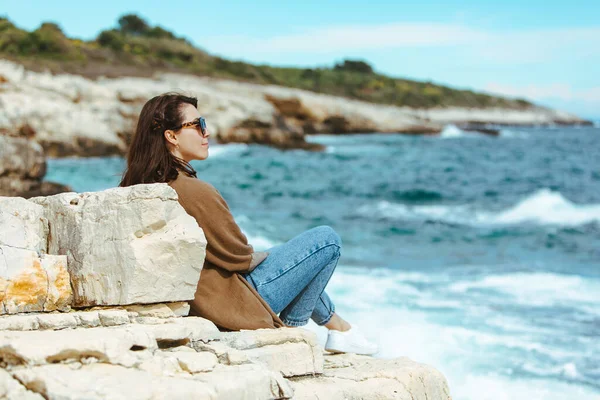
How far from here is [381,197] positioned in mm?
21656

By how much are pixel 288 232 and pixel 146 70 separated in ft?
120

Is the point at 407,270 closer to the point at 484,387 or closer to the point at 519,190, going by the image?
the point at 484,387

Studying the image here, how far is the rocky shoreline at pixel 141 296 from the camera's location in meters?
3.34

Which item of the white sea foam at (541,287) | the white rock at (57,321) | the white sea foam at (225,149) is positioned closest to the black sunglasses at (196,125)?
the white rock at (57,321)

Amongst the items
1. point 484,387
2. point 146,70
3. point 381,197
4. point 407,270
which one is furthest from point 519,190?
point 146,70

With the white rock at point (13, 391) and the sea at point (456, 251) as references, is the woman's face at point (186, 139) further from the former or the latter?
the sea at point (456, 251)

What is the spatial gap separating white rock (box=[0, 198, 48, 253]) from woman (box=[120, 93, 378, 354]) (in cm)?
54

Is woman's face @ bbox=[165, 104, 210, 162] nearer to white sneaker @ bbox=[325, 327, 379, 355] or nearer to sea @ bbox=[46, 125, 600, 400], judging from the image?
white sneaker @ bbox=[325, 327, 379, 355]

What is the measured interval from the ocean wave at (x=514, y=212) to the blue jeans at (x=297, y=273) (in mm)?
13120

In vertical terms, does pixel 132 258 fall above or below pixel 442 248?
above

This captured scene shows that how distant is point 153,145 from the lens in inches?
164

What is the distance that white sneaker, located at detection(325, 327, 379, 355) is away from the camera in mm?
4676

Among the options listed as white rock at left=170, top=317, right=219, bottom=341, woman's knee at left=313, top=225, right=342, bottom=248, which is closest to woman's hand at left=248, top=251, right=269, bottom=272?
woman's knee at left=313, top=225, right=342, bottom=248

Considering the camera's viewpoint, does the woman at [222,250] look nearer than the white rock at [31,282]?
No
